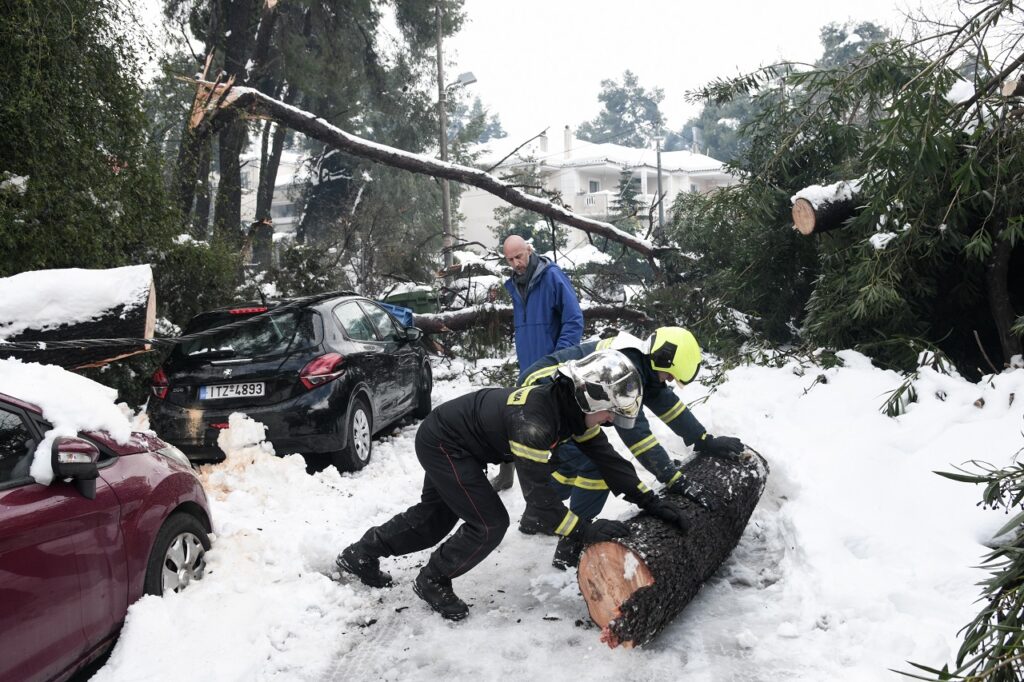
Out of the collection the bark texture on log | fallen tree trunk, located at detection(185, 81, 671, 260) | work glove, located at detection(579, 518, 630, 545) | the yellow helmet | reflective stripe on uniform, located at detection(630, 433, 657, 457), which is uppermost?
fallen tree trunk, located at detection(185, 81, 671, 260)

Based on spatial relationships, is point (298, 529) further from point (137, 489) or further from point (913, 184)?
point (913, 184)

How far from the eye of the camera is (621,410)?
347 centimetres

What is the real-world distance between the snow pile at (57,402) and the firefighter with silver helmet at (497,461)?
1509 millimetres

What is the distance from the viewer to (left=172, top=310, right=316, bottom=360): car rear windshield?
634 cm

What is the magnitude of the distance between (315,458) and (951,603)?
16.2ft

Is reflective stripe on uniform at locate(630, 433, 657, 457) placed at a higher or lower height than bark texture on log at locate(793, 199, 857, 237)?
lower

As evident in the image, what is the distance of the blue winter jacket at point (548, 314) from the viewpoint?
5.51 metres

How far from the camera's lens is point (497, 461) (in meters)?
4.17

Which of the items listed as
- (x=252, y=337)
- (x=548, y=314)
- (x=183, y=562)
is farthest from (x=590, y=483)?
(x=252, y=337)

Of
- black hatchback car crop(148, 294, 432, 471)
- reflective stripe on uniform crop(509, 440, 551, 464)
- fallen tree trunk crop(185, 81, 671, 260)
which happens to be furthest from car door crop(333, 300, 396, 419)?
fallen tree trunk crop(185, 81, 671, 260)

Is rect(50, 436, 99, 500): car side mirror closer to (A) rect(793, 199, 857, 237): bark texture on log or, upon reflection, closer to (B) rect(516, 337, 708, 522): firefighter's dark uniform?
(B) rect(516, 337, 708, 522): firefighter's dark uniform

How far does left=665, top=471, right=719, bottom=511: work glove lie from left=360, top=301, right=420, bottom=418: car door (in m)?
3.95

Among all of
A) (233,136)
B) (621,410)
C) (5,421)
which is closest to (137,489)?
(5,421)

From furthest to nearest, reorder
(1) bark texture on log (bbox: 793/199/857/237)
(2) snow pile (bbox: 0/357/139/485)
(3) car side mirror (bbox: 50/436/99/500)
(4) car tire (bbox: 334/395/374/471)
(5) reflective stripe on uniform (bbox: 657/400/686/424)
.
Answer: (1) bark texture on log (bbox: 793/199/857/237) → (4) car tire (bbox: 334/395/374/471) → (5) reflective stripe on uniform (bbox: 657/400/686/424) → (2) snow pile (bbox: 0/357/139/485) → (3) car side mirror (bbox: 50/436/99/500)
